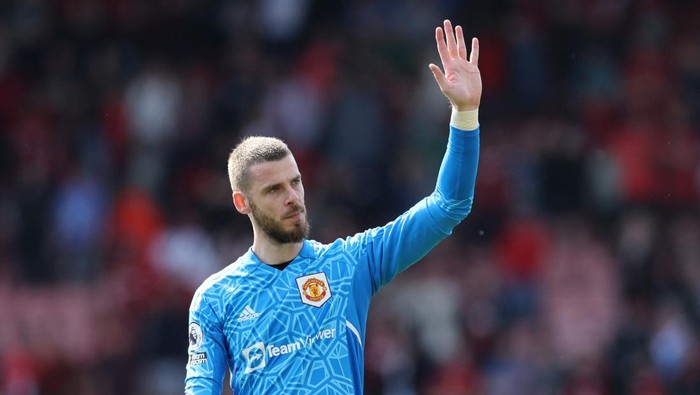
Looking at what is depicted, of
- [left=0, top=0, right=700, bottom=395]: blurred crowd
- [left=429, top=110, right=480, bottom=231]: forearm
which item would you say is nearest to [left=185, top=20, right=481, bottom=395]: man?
[left=429, top=110, right=480, bottom=231]: forearm

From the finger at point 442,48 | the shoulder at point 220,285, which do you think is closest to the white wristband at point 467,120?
the finger at point 442,48

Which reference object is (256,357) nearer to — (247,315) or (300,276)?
(247,315)

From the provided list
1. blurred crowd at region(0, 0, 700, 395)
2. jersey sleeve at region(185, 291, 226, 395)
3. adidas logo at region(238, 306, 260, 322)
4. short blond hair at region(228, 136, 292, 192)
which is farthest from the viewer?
blurred crowd at region(0, 0, 700, 395)

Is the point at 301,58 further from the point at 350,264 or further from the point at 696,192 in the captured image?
the point at 350,264

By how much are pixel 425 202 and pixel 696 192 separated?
368 inches

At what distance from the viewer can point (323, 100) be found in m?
15.7

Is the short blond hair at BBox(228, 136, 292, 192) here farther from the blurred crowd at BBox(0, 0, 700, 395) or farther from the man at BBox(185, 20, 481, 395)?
the blurred crowd at BBox(0, 0, 700, 395)

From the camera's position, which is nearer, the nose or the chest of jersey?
the chest of jersey

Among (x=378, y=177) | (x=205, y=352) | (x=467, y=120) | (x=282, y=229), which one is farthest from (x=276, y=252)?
(x=378, y=177)

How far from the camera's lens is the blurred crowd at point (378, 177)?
1338cm

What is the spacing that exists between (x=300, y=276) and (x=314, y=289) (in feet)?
0.29

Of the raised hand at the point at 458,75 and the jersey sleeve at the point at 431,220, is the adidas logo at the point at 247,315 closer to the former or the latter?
the jersey sleeve at the point at 431,220

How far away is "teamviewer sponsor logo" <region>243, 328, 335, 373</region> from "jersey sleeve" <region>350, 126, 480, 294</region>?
1.40 ft

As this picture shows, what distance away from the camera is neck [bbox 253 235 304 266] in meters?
5.79
